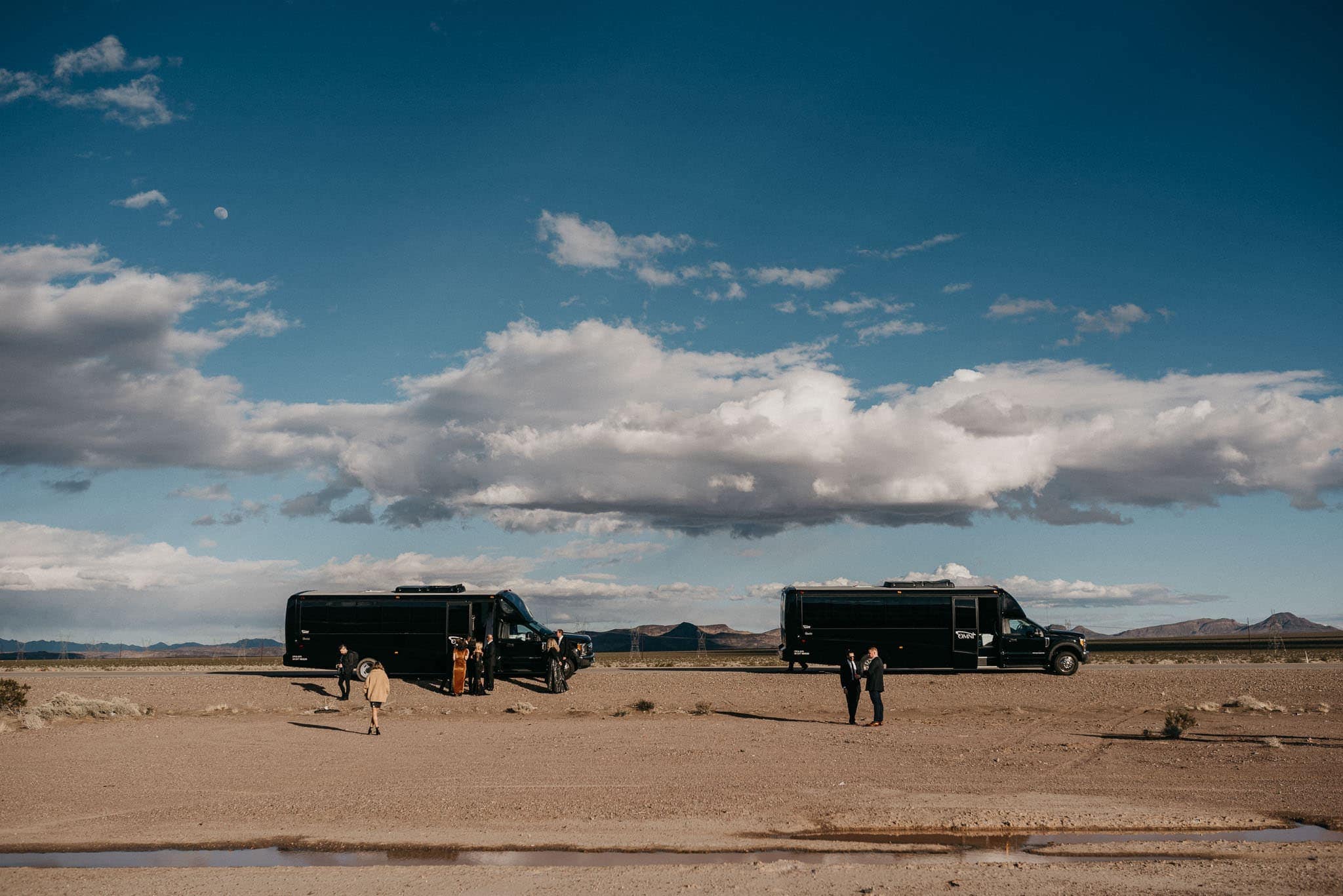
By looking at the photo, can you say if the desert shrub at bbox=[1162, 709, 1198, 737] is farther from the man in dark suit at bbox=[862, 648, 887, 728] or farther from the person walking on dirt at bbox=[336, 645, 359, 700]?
the person walking on dirt at bbox=[336, 645, 359, 700]

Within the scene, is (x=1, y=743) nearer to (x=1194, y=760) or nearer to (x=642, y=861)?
(x=642, y=861)

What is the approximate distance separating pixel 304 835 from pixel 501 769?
538 cm

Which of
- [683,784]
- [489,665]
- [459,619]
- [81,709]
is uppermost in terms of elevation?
[459,619]

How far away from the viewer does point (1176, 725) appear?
20922 mm

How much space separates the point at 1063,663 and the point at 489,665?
19.0m

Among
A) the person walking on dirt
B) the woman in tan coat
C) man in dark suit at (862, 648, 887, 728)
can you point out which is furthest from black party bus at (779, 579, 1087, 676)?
the woman in tan coat

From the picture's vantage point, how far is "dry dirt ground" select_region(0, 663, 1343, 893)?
1029 cm

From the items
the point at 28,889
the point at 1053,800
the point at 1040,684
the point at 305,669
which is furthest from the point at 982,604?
the point at 28,889

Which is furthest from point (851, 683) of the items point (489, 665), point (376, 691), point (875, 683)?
point (489, 665)

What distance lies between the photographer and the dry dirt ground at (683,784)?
10289 millimetres

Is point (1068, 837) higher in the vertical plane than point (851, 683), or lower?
lower

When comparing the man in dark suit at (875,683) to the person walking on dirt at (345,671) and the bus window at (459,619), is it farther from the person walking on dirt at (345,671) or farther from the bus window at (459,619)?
the person walking on dirt at (345,671)

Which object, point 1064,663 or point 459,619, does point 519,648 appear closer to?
point 459,619

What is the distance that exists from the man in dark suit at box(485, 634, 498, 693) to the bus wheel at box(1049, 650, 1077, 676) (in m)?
18.5
